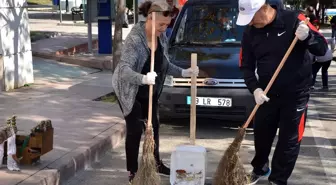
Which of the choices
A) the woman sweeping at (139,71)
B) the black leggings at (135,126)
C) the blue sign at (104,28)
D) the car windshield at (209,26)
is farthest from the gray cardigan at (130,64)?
the blue sign at (104,28)

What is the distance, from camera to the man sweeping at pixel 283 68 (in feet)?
13.2

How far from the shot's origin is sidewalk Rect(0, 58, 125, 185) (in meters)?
4.82

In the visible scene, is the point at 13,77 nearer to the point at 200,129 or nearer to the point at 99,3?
Result: the point at 200,129

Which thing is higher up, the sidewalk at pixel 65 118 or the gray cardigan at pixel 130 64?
the gray cardigan at pixel 130 64

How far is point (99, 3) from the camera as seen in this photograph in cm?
1402

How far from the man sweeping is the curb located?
6.53 ft

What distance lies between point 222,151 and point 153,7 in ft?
8.09

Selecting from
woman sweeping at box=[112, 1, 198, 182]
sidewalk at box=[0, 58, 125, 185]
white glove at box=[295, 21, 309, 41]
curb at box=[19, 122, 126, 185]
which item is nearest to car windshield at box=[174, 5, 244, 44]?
sidewalk at box=[0, 58, 125, 185]

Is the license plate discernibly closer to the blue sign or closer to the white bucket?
the white bucket

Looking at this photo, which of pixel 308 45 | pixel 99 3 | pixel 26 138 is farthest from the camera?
pixel 99 3

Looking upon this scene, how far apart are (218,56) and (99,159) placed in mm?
2230

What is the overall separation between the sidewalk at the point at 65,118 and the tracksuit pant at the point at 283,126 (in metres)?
2.02

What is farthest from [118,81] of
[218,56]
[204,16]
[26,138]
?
[204,16]

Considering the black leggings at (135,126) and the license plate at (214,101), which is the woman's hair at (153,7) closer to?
the black leggings at (135,126)
